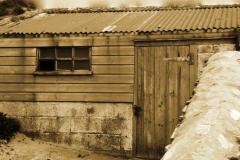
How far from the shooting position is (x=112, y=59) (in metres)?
13.6

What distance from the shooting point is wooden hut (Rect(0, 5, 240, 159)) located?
13031 mm

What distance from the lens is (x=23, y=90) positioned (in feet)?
46.9

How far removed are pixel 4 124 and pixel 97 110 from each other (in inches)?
114

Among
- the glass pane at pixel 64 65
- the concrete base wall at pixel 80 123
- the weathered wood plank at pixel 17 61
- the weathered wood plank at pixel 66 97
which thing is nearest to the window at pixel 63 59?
the glass pane at pixel 64 65

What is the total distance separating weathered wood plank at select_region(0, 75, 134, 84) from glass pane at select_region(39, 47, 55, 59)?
0.66 m

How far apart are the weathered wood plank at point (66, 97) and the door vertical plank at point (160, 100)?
0.84m

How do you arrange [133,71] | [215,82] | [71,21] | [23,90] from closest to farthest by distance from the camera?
[215,82] → [133,71] → [23,90] → [71,21]

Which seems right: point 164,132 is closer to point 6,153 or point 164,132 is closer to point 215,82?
point 6,153

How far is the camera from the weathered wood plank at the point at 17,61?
46.5 ft

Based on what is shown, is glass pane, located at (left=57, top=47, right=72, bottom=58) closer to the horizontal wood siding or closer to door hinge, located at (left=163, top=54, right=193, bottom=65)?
the horizontal wood siding

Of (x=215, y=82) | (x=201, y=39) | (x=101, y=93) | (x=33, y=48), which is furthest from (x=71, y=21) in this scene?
(x=215, y=82)

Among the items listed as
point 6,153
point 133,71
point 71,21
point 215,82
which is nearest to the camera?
point 215,82

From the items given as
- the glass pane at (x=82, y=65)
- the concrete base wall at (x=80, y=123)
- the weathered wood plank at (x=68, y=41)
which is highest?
the weathered wood plank at (x=68, y=41)

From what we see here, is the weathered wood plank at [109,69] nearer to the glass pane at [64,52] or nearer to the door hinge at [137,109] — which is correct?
the glass pane at [64,52]
